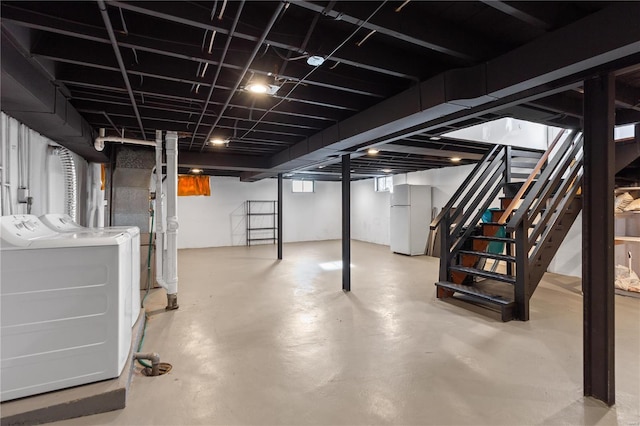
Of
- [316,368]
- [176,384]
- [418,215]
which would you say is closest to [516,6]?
[316,368]

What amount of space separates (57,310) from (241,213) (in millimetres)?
8051

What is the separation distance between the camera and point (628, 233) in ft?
15.6

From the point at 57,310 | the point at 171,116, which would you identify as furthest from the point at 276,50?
the point at 57,310

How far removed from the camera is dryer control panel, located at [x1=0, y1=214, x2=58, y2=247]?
185cm

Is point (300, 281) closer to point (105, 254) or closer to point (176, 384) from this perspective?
point (176, 384)

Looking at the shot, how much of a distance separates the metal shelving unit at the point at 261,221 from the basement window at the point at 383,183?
136 inches

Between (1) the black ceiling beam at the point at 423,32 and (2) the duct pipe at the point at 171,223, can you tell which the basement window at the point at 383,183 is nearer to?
(2) the duct pipe at the point at 171,223

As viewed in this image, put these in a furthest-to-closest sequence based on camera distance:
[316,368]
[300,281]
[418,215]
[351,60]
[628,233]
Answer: [418,215] < [300,281] < [628,233] < [316,368] < [351,60]

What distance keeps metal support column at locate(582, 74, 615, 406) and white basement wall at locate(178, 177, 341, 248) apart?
8.88 meters

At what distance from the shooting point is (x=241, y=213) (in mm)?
9898

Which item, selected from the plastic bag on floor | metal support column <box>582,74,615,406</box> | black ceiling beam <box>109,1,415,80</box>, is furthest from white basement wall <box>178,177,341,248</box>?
metal support column <box>582,74,615,406</box>

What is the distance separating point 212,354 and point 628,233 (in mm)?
6078

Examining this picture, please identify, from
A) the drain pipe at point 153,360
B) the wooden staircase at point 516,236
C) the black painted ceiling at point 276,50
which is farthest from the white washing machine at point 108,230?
the wooden staircase at point 516,236

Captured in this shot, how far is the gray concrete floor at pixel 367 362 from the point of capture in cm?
191
